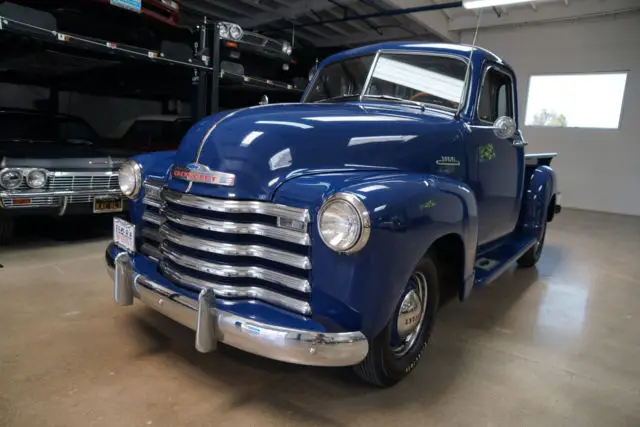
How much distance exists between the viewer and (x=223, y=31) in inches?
196

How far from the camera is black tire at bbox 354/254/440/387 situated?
187 cm

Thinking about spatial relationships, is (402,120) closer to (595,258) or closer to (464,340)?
(464,340)

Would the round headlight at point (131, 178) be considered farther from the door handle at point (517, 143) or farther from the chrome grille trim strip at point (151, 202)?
the door handle at point (517, 143)

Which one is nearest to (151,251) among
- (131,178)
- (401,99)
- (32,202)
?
(131,178)

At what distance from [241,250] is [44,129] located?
180 inches

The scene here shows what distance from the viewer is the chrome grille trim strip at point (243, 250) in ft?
5.55

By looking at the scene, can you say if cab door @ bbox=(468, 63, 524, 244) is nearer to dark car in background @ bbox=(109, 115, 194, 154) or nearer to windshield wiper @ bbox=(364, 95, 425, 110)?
windshield wiper @ bbox=(364, 95, 425, 110)

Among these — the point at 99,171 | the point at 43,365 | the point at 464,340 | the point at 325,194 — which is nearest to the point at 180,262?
the point at 325,194

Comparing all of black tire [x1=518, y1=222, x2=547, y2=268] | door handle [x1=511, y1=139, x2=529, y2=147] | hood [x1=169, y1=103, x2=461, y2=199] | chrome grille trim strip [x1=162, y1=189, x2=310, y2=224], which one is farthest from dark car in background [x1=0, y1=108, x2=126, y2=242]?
black tire [x1=518, y1=222, x2=547, y2=268]

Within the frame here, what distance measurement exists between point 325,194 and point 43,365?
5.32ft

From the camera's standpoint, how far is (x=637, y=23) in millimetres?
8391

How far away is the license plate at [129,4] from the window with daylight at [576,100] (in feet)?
27.9

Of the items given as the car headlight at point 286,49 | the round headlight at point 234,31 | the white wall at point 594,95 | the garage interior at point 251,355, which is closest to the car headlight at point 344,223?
the garage interior at point 251,355

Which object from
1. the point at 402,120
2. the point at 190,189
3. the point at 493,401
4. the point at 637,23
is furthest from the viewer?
the point at 637,23
